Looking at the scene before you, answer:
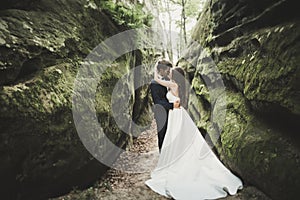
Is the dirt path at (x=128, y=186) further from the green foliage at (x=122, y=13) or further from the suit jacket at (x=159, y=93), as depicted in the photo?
the green foliage at (x=122, y=13)

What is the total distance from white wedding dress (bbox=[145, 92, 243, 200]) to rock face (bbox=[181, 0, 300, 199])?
1.23ft

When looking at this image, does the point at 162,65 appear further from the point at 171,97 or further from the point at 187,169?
the point at 187,169

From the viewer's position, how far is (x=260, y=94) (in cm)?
Result: 414

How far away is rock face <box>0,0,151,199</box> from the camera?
3336 mm

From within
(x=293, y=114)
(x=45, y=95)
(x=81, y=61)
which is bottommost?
(x=293, y=114)

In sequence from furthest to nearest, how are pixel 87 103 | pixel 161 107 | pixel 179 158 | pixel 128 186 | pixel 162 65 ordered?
pixel 162 65 → pixel 161 107 → pixel 179 158 → pixel 128 186 → pixel 87 103

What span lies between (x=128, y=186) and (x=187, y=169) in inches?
51.6

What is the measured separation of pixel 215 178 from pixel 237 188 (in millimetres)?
481

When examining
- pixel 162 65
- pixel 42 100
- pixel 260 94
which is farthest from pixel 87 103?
pixel 260 94

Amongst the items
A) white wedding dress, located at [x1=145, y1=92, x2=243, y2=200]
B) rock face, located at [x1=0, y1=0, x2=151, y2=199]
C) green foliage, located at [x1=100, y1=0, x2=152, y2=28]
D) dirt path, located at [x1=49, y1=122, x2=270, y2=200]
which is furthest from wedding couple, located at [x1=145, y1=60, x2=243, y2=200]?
green foliage, located at [x1=100, y1=0, x2=152, y2=28]

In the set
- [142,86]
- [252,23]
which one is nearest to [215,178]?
[252,23]

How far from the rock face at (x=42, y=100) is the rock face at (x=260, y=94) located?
2846 mm

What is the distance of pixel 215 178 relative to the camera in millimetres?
4613

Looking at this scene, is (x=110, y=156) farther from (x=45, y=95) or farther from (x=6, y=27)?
(x=6, y=27)
